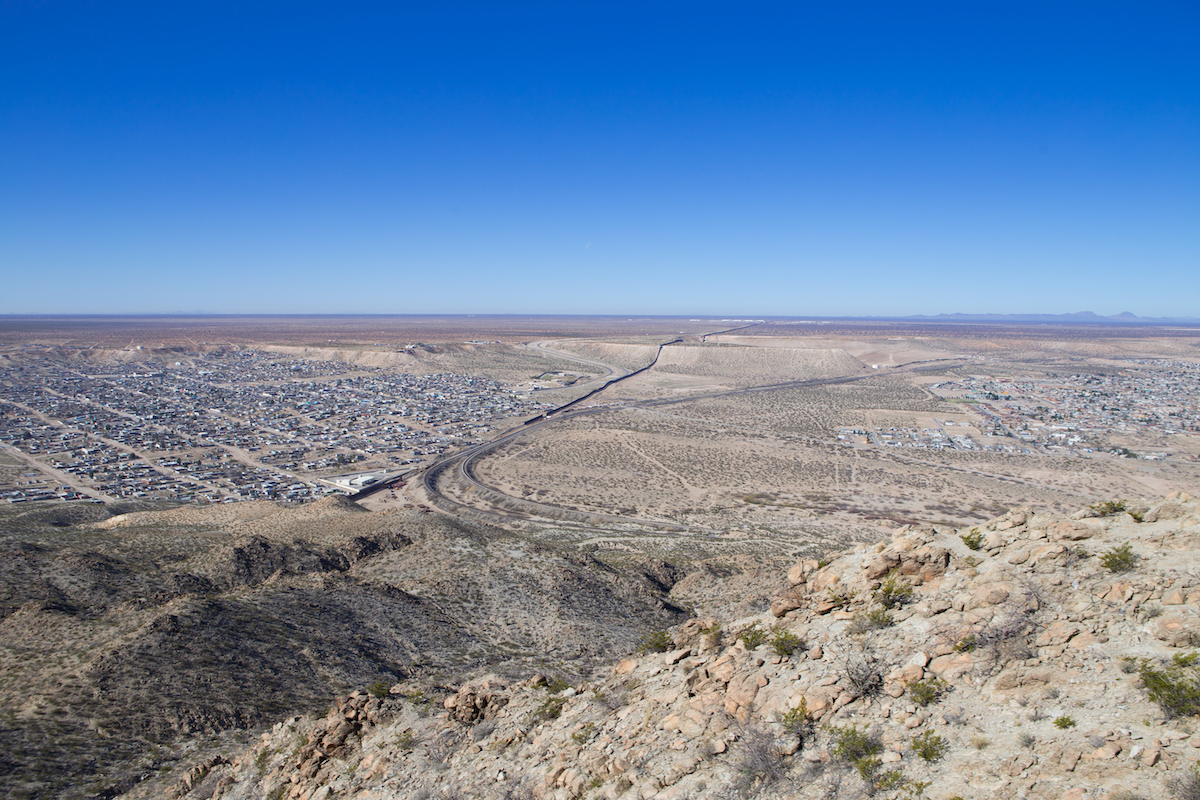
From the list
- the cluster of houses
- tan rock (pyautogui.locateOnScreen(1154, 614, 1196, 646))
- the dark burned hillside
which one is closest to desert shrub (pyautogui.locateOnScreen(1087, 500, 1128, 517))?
tan rock (pyautogui.locateOnScreen(1154, 614, 1196, 646))

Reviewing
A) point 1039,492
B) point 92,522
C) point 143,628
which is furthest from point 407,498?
point 1039,492

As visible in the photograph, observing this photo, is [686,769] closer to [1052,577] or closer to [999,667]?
[999,667]

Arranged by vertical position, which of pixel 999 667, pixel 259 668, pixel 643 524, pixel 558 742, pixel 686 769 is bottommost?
pixel 643 524

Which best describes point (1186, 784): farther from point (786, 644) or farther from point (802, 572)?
point (802, 572)

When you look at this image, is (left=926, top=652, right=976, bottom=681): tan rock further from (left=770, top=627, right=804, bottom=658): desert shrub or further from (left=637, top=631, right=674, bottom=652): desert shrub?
(left=637, top=631, right=674, bottom=652): desert shrub

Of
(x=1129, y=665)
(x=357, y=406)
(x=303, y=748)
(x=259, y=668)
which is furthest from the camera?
(x=357, y=406)

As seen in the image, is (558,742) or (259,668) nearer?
(558,742)

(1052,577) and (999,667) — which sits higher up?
(1052,577)
